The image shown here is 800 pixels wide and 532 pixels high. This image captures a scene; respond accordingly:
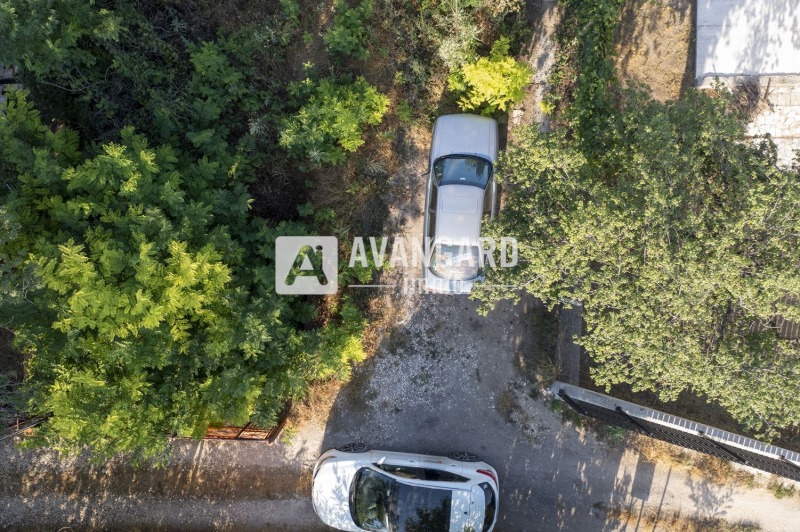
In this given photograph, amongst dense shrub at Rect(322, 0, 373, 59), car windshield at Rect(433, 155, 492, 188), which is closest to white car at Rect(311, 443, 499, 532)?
car windshield at Rect(433, 155, 492, 188)

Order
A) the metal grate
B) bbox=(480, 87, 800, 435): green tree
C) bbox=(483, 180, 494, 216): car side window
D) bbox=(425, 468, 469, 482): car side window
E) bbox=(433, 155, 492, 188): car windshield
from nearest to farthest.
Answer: bbox=(480, 87, 800, 435): green tree → the metal grate → bbox=(425, 468, 469, 482): car side window → bbox=(433, 155, 492, 188): car windshield → bbox=(483, 180, 494, 216): car side window

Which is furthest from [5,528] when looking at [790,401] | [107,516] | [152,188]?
[790,401]

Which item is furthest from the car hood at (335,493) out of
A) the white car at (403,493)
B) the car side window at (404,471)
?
the car side window at (404,471)

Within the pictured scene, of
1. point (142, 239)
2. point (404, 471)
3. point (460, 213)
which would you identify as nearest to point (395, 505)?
point (404, 471)

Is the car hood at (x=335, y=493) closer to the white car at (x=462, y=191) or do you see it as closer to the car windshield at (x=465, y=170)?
the white car at (x=462, y=191)

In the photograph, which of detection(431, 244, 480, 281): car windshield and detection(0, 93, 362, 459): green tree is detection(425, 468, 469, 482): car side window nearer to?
detection(0, 93, 362, 459): green tree

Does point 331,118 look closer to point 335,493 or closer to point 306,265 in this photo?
point 306,265
